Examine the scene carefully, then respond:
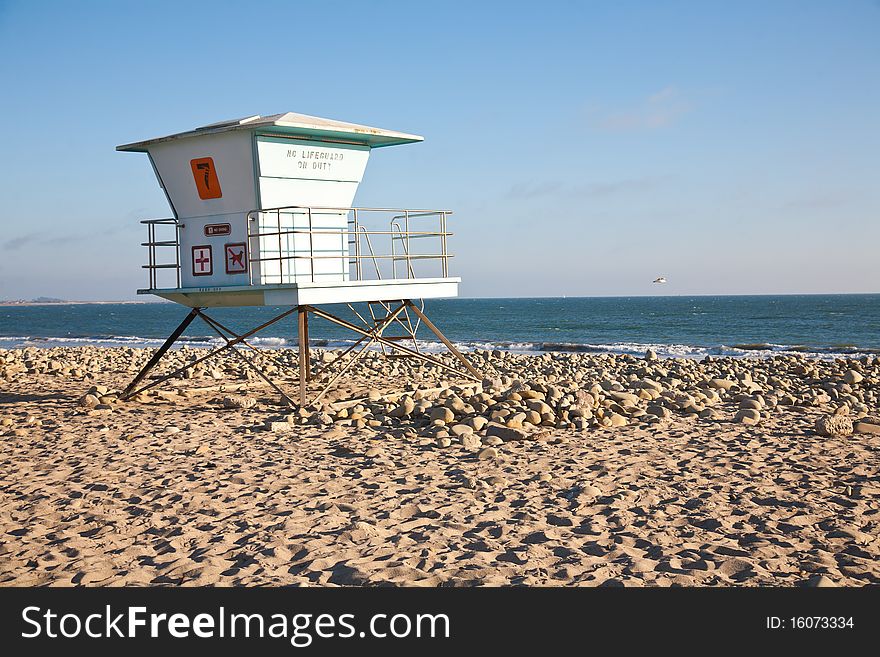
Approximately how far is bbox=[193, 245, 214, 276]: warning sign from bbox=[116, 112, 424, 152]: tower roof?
179cm

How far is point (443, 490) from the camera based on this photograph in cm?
810

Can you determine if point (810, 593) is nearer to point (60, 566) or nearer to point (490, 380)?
point (60, 566)

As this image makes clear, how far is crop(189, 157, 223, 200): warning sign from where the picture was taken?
13.1m

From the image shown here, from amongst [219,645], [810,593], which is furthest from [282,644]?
[810,593]

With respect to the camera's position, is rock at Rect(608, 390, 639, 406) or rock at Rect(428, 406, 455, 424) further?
rock at Rect(608, 390, 639, 406)

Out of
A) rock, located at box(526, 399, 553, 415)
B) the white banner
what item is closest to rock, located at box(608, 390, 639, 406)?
rock, located at box(526, 399, 553, 415)

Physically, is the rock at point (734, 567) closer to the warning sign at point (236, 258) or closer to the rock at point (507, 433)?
the rock at point (507, 433)

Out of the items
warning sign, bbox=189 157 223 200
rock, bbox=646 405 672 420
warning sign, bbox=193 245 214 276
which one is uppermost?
warning sign, bbox=189 157 223 200

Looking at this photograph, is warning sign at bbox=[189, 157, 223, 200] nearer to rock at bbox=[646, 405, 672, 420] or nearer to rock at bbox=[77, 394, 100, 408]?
rock at bbox=[77, 394, 100, 408]

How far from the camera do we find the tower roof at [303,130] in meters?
12.6

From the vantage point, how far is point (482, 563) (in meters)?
6.01

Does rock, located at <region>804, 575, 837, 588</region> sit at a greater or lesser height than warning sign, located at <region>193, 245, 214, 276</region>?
lesser

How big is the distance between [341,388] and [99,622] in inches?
414

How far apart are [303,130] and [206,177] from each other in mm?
1715
